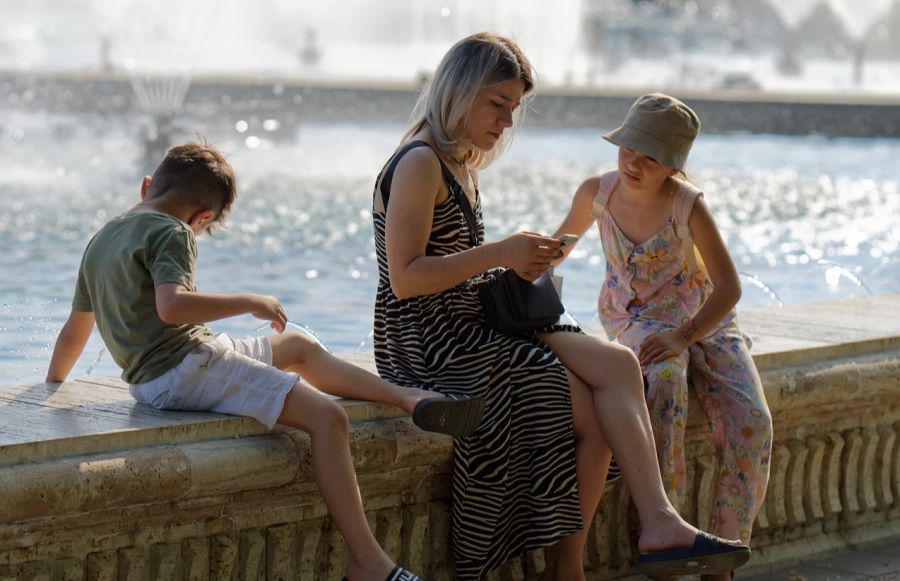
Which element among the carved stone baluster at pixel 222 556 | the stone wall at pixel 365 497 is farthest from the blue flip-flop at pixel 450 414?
the carved stone baluster at pixel 222 556

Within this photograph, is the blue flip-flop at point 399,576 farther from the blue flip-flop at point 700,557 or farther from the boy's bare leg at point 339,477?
the blue flip-flop at point 700,557

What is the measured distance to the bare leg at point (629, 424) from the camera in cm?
346

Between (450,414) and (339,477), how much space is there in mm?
300

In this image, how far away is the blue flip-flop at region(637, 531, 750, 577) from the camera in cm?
340

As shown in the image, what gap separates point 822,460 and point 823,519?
6.9 inches

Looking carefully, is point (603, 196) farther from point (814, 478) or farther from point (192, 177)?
point (192, 177)

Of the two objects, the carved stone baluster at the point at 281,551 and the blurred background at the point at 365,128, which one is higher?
the carved stone baluster at the point at 281,551

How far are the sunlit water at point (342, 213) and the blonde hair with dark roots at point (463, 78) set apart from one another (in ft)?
1.84

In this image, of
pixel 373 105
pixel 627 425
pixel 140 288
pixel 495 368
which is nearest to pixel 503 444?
pixel 495 368

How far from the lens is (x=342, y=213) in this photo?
1448cm

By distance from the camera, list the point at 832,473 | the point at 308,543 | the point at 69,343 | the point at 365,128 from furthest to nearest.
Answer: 1. the point at 365,128
2. the point at 832,473
3. the point at 69,343
4. the point at 308,543

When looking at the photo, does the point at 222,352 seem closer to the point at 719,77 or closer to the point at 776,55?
the point at 719,77

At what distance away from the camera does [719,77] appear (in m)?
48.0

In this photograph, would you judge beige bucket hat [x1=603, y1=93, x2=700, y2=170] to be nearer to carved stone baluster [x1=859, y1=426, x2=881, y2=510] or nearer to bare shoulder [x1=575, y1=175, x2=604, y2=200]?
bare shoulder [x1=575, y1=175, x2=604, y2=200]
